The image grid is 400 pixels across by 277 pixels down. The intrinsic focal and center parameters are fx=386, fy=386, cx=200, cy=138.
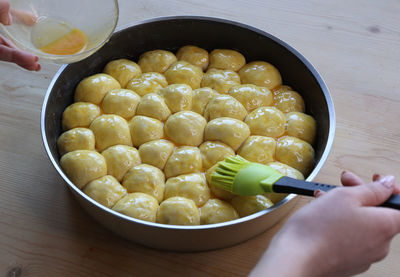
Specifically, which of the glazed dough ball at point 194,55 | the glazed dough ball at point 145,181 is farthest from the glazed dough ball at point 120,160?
the glazed dough ball at point 194,55

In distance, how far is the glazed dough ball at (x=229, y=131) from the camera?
0.86m

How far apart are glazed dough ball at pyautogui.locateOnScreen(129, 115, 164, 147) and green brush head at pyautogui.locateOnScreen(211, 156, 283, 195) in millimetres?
186

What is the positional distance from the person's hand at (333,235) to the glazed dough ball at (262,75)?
1.69 ft

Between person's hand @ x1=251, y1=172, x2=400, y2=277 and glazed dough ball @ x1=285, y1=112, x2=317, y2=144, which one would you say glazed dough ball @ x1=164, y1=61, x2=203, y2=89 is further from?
person's hand @ x1=251, y1=172, x2=400, y2=277

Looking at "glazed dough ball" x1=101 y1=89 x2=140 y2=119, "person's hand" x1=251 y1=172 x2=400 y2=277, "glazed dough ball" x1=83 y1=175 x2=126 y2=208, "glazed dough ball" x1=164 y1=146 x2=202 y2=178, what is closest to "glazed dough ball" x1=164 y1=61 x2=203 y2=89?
"glazed dough ball" x1=101 y1=89 x2=140 y2=119

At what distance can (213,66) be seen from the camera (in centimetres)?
107

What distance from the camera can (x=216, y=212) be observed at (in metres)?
0.77

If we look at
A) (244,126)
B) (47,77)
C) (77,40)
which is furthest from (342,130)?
(47,77)

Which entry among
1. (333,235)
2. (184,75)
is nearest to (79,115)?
(184,75)

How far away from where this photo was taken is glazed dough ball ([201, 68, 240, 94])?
1002 mm

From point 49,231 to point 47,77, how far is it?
493mm

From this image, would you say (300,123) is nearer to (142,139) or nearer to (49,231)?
(142,139)

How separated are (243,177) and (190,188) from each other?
0.13 m

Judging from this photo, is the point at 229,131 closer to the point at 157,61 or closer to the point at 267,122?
the point at 267,122
